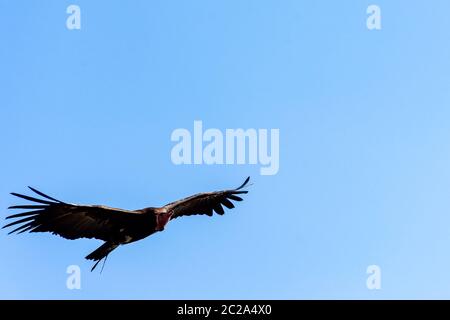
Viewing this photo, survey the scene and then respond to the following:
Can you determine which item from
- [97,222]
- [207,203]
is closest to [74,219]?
[97,222]

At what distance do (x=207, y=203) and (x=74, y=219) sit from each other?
4.15 metres

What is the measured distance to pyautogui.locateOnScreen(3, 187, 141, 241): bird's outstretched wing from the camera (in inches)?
642

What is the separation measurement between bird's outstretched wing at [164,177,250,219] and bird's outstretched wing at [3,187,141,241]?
1.76 m

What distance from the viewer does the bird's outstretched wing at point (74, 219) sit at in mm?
16312

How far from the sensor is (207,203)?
2033cm

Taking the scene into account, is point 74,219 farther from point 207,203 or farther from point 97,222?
point 207,203

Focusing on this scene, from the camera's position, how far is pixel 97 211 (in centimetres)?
1688

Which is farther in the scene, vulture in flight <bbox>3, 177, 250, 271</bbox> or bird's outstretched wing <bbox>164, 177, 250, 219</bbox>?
bird's outstretched wing <bbox>164, 177, 250, 219</bbox>

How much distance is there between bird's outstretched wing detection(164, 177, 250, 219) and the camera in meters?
19.2

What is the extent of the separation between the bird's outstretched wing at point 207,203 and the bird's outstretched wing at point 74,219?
1760 mm

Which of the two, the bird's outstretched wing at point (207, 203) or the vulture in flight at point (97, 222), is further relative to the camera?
the bird's outstretched wing at point (207, 203)
